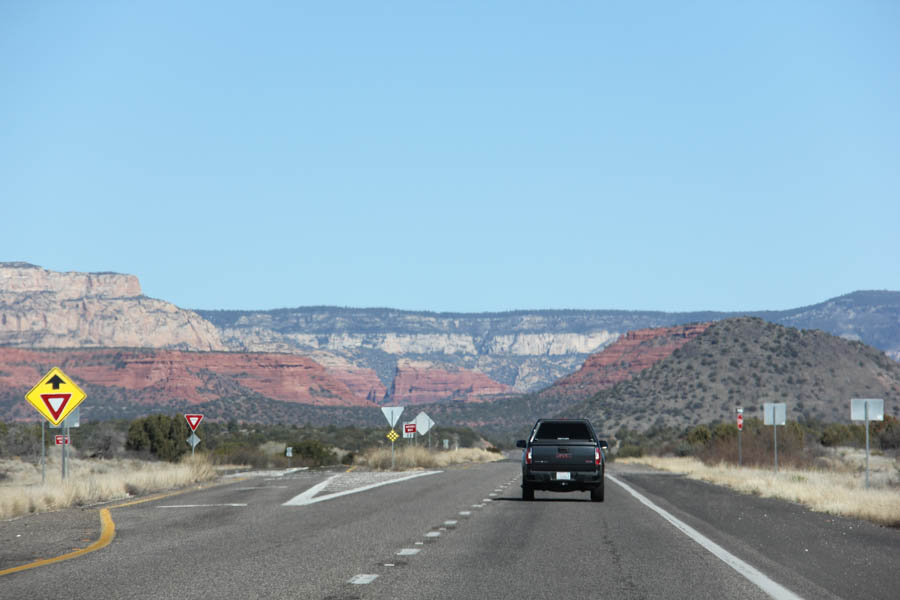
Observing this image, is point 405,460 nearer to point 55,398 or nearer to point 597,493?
point 55,398

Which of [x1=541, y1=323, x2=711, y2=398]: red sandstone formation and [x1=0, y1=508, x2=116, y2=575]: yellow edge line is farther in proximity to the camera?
[x1=541, y1=323, x2=711, y2=398]: red sandstone formation

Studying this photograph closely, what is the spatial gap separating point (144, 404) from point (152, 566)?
130m

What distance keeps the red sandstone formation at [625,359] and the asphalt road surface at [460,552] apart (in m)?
126

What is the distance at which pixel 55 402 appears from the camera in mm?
26031

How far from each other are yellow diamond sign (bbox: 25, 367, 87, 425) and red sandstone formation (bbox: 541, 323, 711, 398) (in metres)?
122

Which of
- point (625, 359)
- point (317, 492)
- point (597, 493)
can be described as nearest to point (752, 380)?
point (625, 359)

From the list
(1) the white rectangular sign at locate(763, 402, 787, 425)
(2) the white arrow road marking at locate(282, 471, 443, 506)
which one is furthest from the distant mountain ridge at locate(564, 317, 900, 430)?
(2) the white arrow road marking at locate(282, 471, 443, 506)

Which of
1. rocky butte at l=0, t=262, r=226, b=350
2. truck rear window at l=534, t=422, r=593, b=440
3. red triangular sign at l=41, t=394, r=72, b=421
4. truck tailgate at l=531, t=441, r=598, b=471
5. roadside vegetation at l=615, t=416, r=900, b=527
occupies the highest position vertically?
rocky butte at l=0, t=262, r=226, b=350

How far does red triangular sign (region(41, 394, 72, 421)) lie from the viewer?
84.9 feet

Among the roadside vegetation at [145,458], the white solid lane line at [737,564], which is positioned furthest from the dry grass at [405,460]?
the white solid lane line at [737,564]

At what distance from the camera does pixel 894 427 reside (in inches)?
2473

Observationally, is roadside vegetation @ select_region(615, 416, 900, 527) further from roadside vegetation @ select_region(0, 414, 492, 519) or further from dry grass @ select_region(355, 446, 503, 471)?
roadside vegetation @ select_region(0, 414, 492, 519)

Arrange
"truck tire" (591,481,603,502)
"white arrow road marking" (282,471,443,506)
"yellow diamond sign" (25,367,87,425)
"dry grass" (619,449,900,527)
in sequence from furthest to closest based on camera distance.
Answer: "yellow diamond sign" (25,367,87,425) → "truck tire" (591,481,603,502) → "white arrow road marking" (282,471,443,506) → "dry grass" (619,449,900,527)

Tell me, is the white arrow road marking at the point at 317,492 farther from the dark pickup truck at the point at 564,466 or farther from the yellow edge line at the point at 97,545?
the dark pickup truck at the point at 564,466
